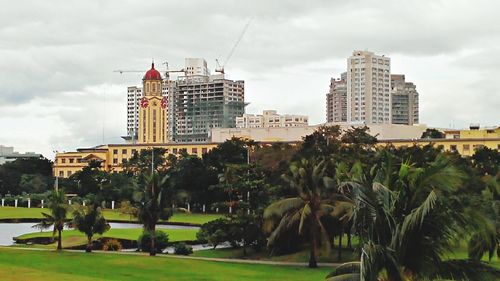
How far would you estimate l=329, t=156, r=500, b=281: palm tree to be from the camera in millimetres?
14695

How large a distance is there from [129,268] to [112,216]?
58.6 meters

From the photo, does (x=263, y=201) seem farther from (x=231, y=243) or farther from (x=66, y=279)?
(x=66, y=279)

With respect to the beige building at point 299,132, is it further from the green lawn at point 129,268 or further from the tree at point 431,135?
the green lawn at point 129,268

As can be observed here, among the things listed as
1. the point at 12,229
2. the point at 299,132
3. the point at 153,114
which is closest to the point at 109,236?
the point at 12,229

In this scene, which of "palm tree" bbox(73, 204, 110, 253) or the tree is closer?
"palm tree" bbox(73, 204, 110, 253)

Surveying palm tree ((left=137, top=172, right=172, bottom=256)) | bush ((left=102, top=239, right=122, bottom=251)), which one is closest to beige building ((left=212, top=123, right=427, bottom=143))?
bush ((left=102, top=239, right=122, bottom=251))

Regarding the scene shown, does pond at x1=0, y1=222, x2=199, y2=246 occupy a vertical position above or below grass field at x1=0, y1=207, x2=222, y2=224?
below

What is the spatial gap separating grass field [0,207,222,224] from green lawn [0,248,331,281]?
42.9 metres

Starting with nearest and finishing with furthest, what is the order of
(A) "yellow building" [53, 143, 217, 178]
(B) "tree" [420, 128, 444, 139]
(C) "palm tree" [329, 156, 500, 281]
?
(C) "palm tree" [329, 156, 500, 281], (B) "tree" [420, 128, 444, 139], (A) "yellow building" [53, 143, 217, 178]

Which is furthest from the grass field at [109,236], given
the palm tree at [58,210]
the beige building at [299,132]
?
the beige building at [299,132]

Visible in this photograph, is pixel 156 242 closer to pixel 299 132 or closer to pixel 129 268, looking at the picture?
pixel 129 268

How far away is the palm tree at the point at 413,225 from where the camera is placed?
14.7 metres

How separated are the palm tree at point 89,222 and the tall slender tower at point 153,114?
14478 centimetres

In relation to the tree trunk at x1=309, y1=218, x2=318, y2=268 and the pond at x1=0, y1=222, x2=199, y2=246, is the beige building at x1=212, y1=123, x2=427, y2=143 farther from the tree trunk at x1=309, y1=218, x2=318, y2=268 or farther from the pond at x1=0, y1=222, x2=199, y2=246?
the tree trunk at x1=309, y1=218, x2=318, y2=268
